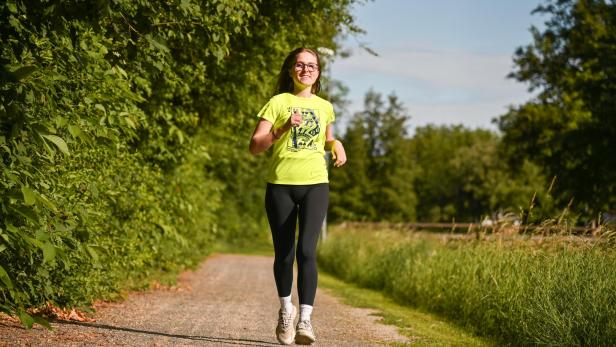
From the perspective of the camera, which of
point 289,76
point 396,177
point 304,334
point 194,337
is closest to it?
point 304,334

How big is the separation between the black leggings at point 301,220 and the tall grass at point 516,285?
6.52 ft

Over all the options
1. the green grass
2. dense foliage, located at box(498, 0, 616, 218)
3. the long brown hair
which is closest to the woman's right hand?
the long brown hair

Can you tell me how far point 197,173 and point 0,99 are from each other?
10.2 meters

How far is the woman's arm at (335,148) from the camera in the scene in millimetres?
6219

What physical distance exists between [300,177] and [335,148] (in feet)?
1.20

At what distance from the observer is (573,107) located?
3859 cm

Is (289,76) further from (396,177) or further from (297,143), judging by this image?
(396,177)

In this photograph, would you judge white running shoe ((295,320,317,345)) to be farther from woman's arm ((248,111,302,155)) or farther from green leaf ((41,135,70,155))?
green leaf ((41,135,70,155))

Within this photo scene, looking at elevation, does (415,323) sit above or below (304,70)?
below

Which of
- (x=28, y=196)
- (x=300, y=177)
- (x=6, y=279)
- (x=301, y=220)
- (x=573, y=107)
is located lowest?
(x=6, y=279)

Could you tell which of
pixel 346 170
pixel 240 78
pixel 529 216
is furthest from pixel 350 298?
pixel 346 170

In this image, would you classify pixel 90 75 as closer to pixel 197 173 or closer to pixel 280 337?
pixel 280 337

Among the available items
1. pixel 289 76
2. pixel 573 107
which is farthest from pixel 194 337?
pixel 573 107

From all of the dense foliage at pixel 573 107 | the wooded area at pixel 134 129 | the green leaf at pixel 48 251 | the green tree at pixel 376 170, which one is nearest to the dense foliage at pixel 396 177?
the green tree at pixel 376 170
